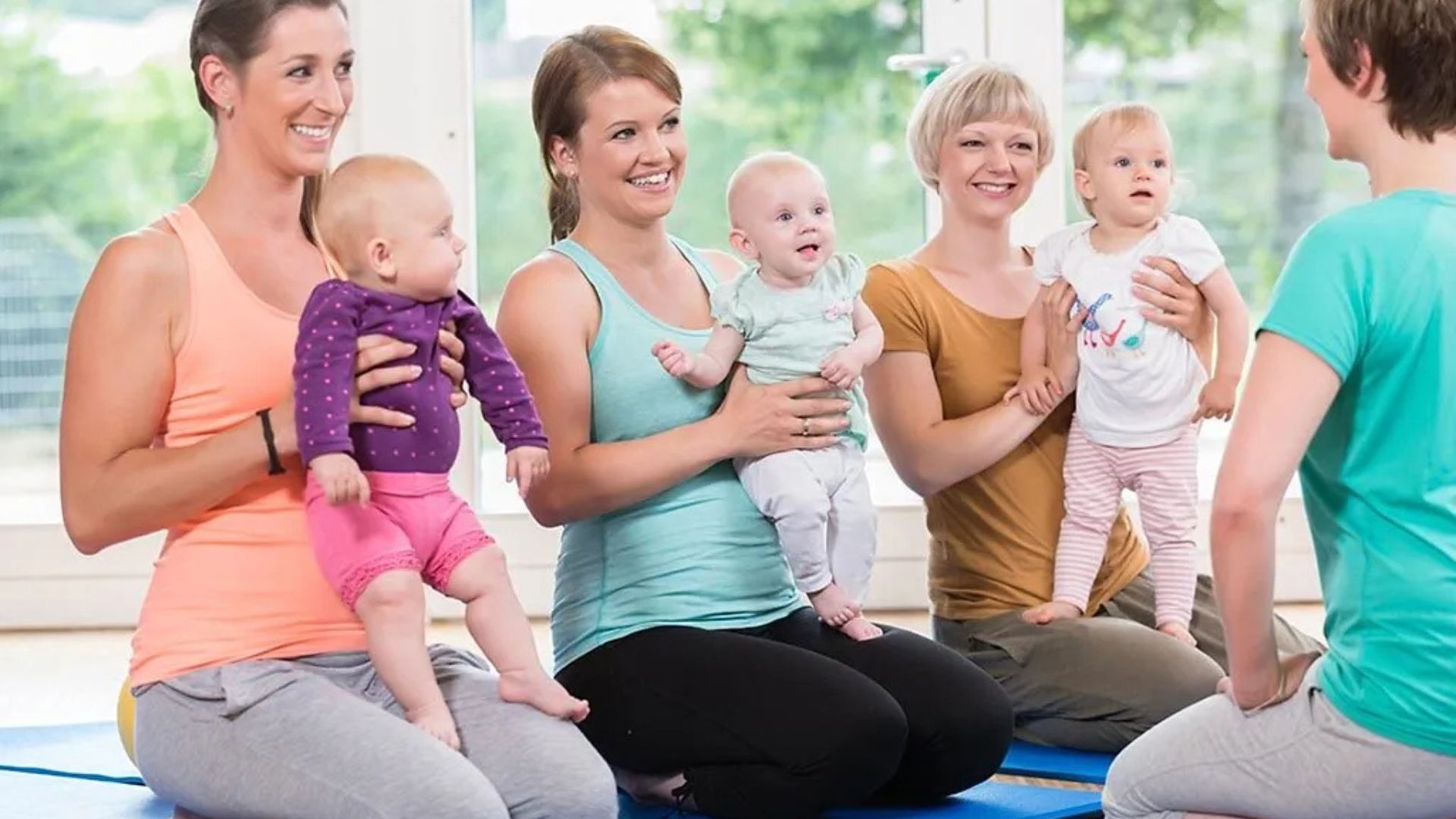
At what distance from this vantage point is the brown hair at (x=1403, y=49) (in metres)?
1.76

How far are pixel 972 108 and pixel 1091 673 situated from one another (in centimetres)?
84

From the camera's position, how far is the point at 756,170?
2.50m

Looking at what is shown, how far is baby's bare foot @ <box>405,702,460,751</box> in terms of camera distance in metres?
2.15

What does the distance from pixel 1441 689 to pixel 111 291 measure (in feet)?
4.82

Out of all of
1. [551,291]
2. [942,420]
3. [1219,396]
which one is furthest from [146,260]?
[1219,396]

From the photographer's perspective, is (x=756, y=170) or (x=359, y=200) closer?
(x=359, y=200)

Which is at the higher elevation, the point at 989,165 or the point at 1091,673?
the point at 989,165

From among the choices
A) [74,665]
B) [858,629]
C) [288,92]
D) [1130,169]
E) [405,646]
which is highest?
[288,92]

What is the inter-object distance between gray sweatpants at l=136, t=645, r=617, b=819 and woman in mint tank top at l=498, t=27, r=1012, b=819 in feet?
0.67

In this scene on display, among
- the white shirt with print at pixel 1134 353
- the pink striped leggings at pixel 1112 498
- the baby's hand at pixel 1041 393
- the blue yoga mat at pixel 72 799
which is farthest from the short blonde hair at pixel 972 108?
the blue yoga mat at pixel 72 799

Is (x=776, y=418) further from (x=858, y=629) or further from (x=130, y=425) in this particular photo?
(x=130, y=425)

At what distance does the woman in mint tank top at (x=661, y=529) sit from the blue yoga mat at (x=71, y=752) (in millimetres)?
683

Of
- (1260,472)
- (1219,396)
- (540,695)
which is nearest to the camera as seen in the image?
(1260,472)

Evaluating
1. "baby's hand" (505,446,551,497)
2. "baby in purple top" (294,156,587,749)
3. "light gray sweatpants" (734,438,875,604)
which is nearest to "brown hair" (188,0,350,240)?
"baby in purple top" (294,156,587,749)
